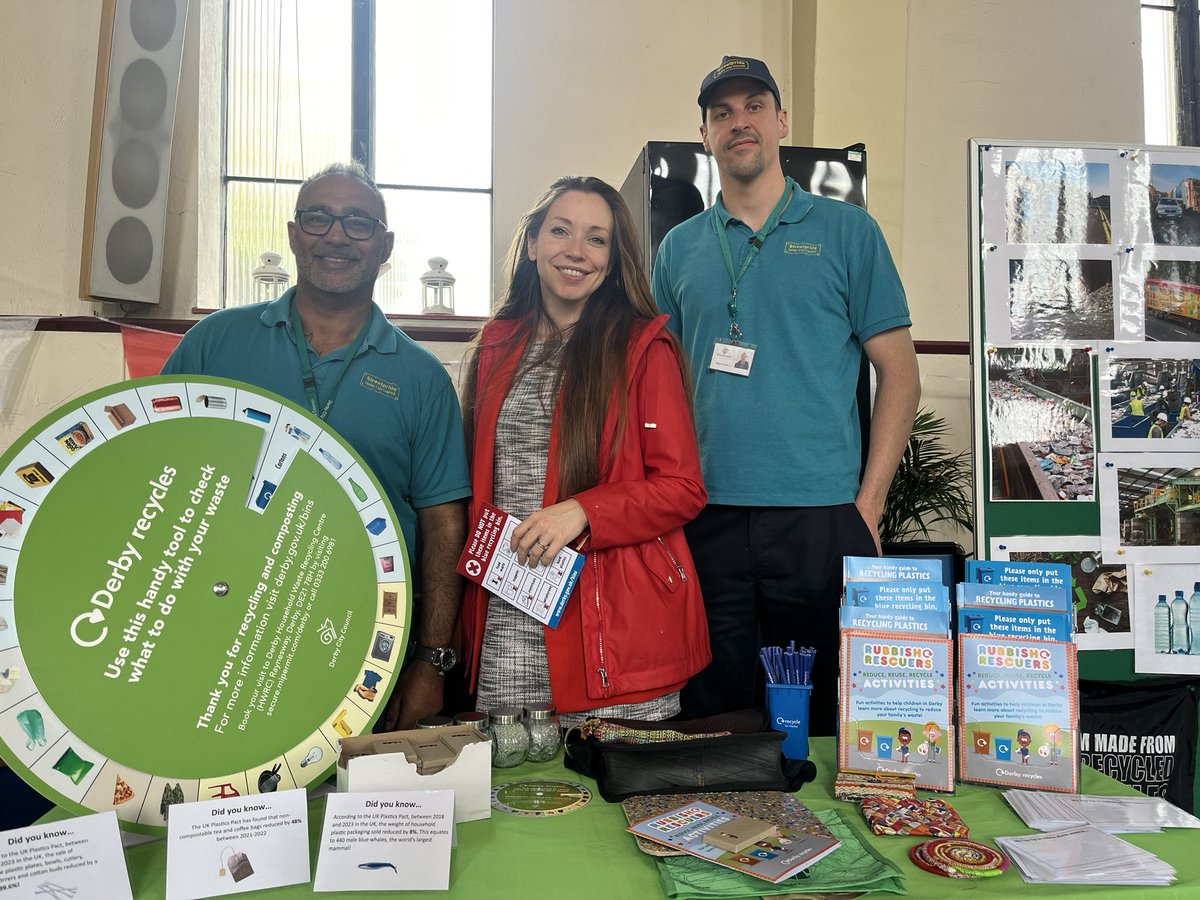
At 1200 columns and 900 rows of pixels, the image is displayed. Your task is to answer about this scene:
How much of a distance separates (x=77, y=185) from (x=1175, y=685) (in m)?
4.79

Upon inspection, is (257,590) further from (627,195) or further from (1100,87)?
(1100,87)

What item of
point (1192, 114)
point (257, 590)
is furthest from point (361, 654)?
point (1192, 114)

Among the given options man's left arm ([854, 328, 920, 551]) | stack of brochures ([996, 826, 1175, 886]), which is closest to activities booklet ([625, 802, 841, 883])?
stack of brochures ([996, 826, 1175, 886])

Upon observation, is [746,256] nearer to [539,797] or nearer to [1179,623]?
[539,797]

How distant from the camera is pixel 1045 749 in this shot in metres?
1.21

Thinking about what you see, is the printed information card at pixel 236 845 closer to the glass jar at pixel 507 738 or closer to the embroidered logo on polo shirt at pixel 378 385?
the glass jar at pixel 507 738

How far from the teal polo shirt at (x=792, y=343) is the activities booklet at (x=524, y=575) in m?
0.62

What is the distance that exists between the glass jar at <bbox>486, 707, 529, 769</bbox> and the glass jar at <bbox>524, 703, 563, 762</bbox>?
0.01 metres

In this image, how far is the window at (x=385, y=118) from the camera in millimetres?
4777

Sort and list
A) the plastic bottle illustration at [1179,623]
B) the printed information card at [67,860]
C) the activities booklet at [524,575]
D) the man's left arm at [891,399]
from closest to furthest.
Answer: the printed information card at [67,860] → the activities booklet at [524,575] → the man's left arm at [891,399] → the plastic bottle illustration at [1179,623]

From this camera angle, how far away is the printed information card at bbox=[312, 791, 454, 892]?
94 cm

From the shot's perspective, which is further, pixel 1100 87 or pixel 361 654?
pixel 1100 87

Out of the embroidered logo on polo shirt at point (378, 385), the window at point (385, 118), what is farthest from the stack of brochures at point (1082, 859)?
the window at point (385, 118)

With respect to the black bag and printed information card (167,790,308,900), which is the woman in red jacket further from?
printed information card (167,790,308,900)
